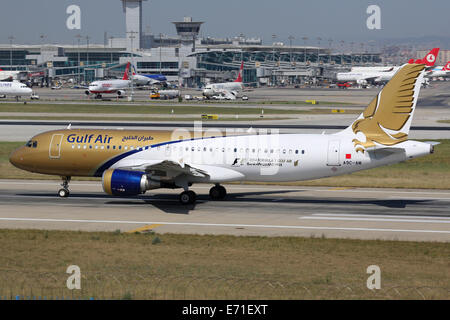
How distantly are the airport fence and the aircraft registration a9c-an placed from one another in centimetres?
1635

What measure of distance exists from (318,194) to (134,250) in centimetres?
2055

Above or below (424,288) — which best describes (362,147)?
above

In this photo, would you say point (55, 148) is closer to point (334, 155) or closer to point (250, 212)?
point (250, 212)

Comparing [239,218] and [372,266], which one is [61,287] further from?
[239,218]

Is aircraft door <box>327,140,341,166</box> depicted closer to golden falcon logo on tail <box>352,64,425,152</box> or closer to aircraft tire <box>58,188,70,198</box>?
golden falcon logo on tail <box>352,64,425,152</box>

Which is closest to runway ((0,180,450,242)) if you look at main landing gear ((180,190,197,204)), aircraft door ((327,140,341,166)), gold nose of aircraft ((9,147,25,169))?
main landing gear ((180,190,197,204))

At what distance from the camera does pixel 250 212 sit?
1516 inches

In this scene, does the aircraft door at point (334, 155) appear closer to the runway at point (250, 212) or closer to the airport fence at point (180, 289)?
the runway at point (250, 212)

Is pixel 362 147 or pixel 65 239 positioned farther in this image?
pixel 362 147

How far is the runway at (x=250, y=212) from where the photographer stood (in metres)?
33.6

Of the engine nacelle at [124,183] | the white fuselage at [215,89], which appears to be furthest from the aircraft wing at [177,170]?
the white fuselage at [215,89]

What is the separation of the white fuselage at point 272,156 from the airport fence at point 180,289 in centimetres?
1824
